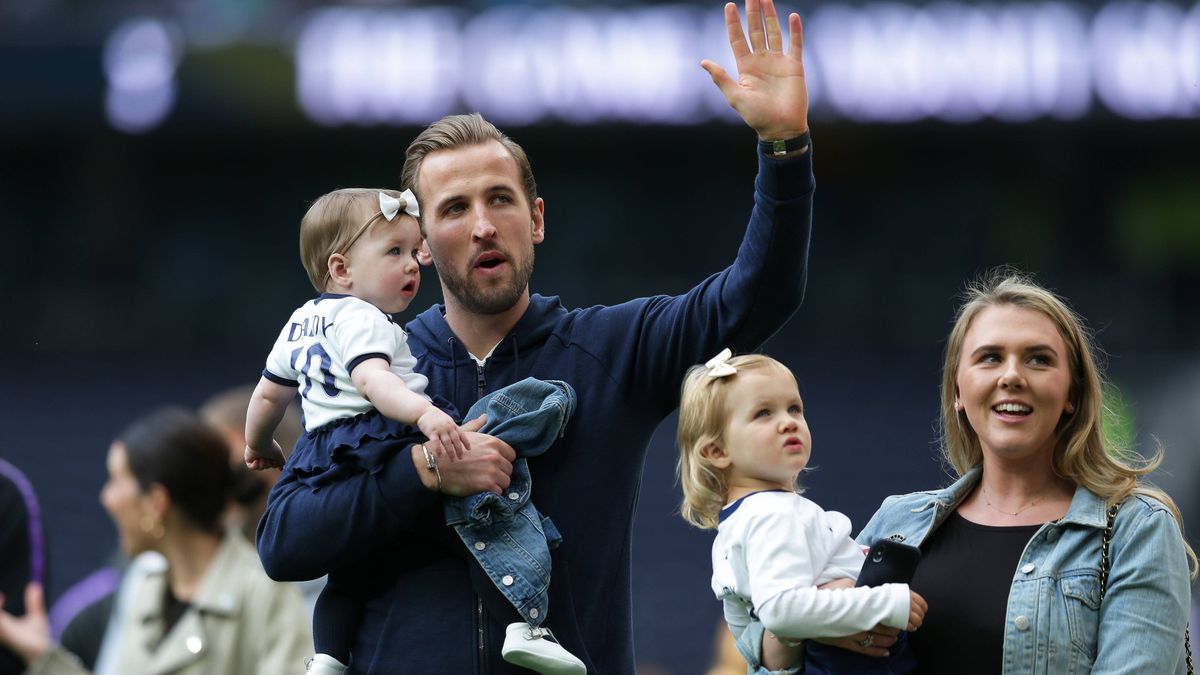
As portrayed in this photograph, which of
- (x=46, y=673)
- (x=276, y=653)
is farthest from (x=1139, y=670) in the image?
(x=46, y=673)

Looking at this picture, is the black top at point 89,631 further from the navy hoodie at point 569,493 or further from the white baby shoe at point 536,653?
the white baby shoe at point 536,653

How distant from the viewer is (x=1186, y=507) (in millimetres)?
12453

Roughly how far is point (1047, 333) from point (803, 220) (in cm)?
56

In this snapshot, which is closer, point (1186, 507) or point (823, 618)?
point (823, 618)

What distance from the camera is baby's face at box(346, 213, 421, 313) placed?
335cm

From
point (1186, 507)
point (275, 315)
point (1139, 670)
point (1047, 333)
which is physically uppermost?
point (1047, 333)

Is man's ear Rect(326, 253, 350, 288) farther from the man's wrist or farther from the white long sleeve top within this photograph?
the white long sleeve top

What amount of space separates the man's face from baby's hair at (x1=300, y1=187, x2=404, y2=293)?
105mm

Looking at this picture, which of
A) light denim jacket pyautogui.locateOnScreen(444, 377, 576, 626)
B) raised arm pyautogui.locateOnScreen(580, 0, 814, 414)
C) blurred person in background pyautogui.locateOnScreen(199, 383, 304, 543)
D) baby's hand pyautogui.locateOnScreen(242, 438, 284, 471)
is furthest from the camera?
blurred person in background pyautogui.locateOnScreen(199, 383, 304, 543)

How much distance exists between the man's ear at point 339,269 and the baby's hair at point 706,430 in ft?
2.52

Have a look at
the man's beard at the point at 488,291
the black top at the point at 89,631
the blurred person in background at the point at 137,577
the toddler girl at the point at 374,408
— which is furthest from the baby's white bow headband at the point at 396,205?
the black top at the point at 89,631

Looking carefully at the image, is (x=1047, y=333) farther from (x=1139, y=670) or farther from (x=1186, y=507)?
(x=1186, y=507)

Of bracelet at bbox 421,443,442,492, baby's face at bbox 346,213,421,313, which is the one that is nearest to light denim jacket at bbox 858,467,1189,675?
bracelet at bbox 421,443,442,492

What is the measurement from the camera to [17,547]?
15.9 ft
